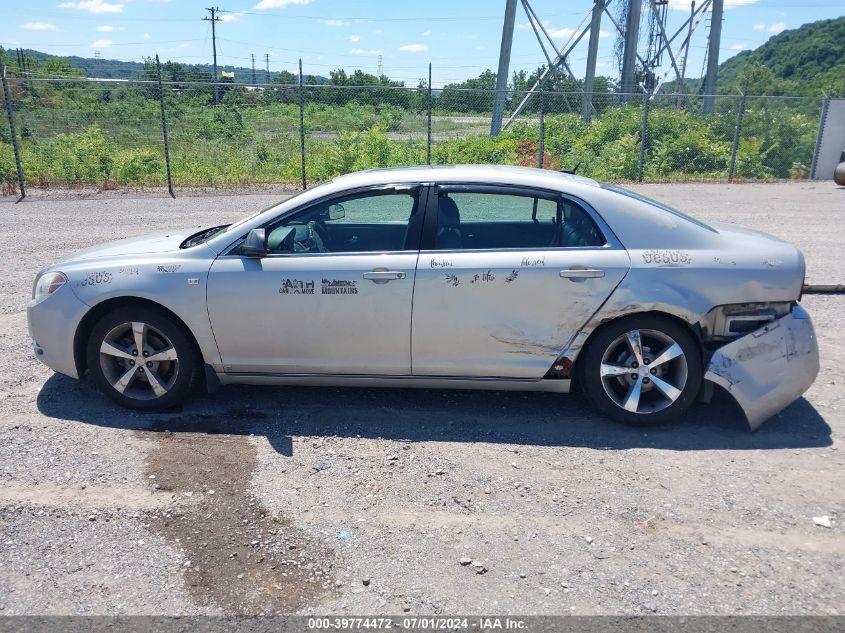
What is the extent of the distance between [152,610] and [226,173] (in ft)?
52.6

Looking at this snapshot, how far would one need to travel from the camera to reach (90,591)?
119 inches

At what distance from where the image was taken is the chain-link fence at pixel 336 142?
1681 cm

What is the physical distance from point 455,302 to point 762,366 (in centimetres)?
196

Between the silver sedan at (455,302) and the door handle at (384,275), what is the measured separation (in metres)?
0.01

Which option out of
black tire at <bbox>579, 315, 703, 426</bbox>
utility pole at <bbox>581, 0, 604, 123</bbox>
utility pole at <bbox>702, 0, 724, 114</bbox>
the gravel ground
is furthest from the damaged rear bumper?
utility pole at <bbox>702, 0, 724, 114</bbox>

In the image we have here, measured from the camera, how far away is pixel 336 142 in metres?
18.7

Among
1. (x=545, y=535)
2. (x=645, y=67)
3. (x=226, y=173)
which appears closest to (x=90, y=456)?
(x=545, y=535)

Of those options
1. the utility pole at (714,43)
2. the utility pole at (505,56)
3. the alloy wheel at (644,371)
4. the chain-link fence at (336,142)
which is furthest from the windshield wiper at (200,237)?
the utility pole at (714,43)

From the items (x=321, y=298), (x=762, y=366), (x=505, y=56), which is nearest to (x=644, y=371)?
(x=762, y=366)

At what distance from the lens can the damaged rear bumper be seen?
4.37 metres

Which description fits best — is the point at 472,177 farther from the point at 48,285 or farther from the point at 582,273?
the point at 48,285

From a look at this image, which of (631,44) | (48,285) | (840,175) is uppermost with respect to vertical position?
(631,44)

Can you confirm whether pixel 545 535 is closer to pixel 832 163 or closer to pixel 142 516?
pixel 142 516

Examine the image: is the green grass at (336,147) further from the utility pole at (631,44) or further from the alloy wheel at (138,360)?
the alloy wheel at (138,360)
